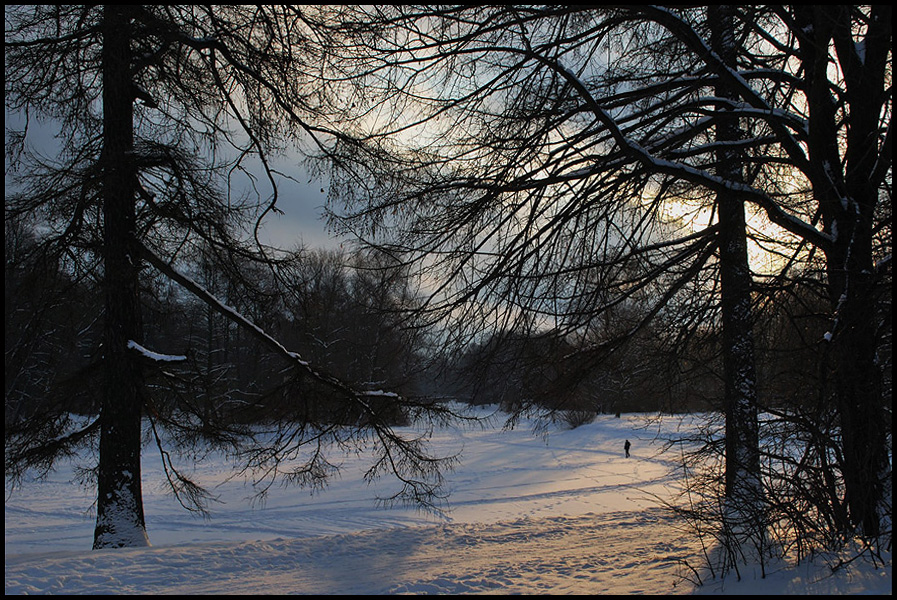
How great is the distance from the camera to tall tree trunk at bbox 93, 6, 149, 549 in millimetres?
8258

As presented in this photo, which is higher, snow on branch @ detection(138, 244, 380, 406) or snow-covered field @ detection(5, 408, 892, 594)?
snow on branch @ detection(138, 244, 380, 406)

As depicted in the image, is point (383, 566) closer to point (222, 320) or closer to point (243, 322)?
point (243, 322)

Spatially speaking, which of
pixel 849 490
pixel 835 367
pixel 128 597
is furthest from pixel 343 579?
pixel 835 367

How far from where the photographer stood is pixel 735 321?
746cm

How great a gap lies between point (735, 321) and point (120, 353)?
28.8 ft

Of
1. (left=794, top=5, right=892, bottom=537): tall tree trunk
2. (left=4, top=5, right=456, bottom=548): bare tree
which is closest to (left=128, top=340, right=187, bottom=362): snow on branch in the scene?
(left=4, top=5, right=456, bottom=548): bare tree

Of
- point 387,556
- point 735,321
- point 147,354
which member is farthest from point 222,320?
point 735,321

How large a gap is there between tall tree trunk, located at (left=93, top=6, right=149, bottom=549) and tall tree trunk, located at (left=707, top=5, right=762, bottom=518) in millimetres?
7710

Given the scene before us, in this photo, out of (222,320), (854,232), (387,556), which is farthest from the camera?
(222,320)

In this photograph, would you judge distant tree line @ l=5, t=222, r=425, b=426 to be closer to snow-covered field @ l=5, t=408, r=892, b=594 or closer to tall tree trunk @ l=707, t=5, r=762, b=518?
snow-covered field @ l=5, t=408, r=892, b=594

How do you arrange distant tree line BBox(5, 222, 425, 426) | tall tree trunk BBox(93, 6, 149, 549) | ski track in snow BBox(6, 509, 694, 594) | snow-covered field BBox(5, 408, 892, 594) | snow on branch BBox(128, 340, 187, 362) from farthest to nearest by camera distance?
snow on branch BBox(128, 340, 187, 362), tall tree trunk BBox(93, 6, 149, 549), distant tree line BBox(5, 222, 425, 426), ski track in snow BBox(6, 509, 694, 594), snow-covered field BBox(5, 408, 892, 594)

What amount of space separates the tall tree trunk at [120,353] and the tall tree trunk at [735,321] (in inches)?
304

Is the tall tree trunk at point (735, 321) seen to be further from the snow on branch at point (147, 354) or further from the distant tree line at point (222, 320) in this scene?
the snow on branch at point (147, 354)

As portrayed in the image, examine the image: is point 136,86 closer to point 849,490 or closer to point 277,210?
point 277,210
